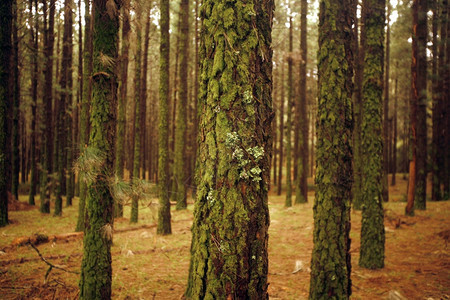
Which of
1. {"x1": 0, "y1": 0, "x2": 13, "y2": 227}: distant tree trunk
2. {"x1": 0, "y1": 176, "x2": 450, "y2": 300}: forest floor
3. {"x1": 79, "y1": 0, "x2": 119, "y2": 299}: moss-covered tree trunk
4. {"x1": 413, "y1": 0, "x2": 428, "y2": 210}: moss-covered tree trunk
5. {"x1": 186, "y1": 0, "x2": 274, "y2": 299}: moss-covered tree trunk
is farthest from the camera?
Answer: {"x1": 413, "y1": 0, "x2": 428, "y2": 210}: moss-covered tree trunk

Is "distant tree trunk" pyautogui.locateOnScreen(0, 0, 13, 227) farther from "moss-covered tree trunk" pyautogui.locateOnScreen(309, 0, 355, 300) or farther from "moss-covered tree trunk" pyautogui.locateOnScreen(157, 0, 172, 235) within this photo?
"moss-covered tree trunk" pyautogui.locateOnScreen(309, 0, 355, 300)

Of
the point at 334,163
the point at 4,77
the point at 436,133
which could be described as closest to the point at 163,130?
the point at 4,77

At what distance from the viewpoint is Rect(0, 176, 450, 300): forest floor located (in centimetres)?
571

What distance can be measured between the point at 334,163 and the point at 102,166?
377cm

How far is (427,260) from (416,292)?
7.72 ft

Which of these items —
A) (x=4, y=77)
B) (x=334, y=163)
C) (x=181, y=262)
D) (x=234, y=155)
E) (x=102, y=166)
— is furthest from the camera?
(x=4, y=77)

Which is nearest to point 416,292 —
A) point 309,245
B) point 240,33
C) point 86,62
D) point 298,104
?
point 309,245

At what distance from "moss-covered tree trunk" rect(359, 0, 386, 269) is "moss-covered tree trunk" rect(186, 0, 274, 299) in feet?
18.4

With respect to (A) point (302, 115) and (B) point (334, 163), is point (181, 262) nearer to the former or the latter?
(B) point (334, 163)

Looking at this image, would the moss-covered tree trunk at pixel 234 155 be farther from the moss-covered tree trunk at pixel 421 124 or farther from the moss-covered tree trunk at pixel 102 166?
the moss-covered tree trunk at pixel 421 124

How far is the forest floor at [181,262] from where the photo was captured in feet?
18.7

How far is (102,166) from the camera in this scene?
469 cm

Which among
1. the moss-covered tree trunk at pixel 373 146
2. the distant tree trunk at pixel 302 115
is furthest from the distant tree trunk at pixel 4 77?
the distant tree trunk at pixel 302 115

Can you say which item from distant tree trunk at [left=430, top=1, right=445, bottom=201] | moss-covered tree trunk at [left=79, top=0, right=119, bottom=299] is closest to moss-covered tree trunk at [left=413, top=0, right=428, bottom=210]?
distant tree trunk at [left=430, top=1, right=445, bottom=201]
